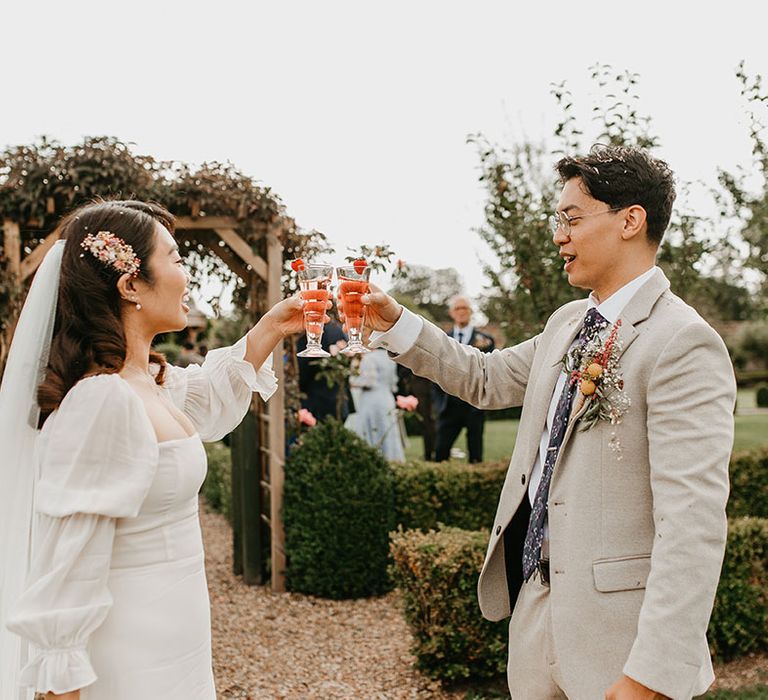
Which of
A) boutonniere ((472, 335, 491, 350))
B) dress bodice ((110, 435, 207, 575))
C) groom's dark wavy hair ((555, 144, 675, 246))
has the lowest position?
dress bodice ((110, 435, 207, 575))

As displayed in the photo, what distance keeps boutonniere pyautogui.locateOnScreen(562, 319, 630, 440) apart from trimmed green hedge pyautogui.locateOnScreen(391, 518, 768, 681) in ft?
7.73

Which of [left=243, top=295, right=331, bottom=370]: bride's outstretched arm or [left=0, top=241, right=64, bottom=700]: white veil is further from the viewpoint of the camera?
[left=243, top=295, right=331, bottom=370]: bride's outstretched arm

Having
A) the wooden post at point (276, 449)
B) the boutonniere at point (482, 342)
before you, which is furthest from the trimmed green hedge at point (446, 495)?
the boutonniere at point (482, 342)

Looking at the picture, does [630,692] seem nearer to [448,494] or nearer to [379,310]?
[379,310]

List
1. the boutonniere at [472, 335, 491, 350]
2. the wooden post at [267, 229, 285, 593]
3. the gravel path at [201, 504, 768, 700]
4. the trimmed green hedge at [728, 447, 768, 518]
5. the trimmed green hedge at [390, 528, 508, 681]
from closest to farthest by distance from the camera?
the trimmed green hedge at [390, 528, 508, 681], the gravel path at [201, 504, 768, 700], the wooden post at [267, 229, 285, 593], the trimmed green hedge at [728, 447, 768, 518], the boutonniere at [472, 335, 491, 350]

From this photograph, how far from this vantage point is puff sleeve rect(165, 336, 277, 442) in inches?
109

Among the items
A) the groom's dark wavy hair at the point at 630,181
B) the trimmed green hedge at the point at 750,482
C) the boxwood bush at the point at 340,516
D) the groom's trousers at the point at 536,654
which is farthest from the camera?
the trimmed green hedge at the point at 750,482

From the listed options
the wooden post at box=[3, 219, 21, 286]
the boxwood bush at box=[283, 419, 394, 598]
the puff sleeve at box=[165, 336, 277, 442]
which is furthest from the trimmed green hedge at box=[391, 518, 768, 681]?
the wooden post at box=[3, 219, 21, 286]

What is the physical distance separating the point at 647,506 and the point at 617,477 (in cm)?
10

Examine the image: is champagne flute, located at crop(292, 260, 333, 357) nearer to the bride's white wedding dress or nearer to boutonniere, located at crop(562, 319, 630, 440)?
the bride's white wedding dress

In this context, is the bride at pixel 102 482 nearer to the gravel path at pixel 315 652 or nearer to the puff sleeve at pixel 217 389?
the puff sleeve at pixel 217 389

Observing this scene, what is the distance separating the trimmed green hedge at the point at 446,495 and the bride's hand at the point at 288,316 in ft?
12.1

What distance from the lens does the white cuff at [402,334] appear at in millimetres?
2768

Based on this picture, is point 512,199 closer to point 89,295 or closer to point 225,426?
point 225,426
